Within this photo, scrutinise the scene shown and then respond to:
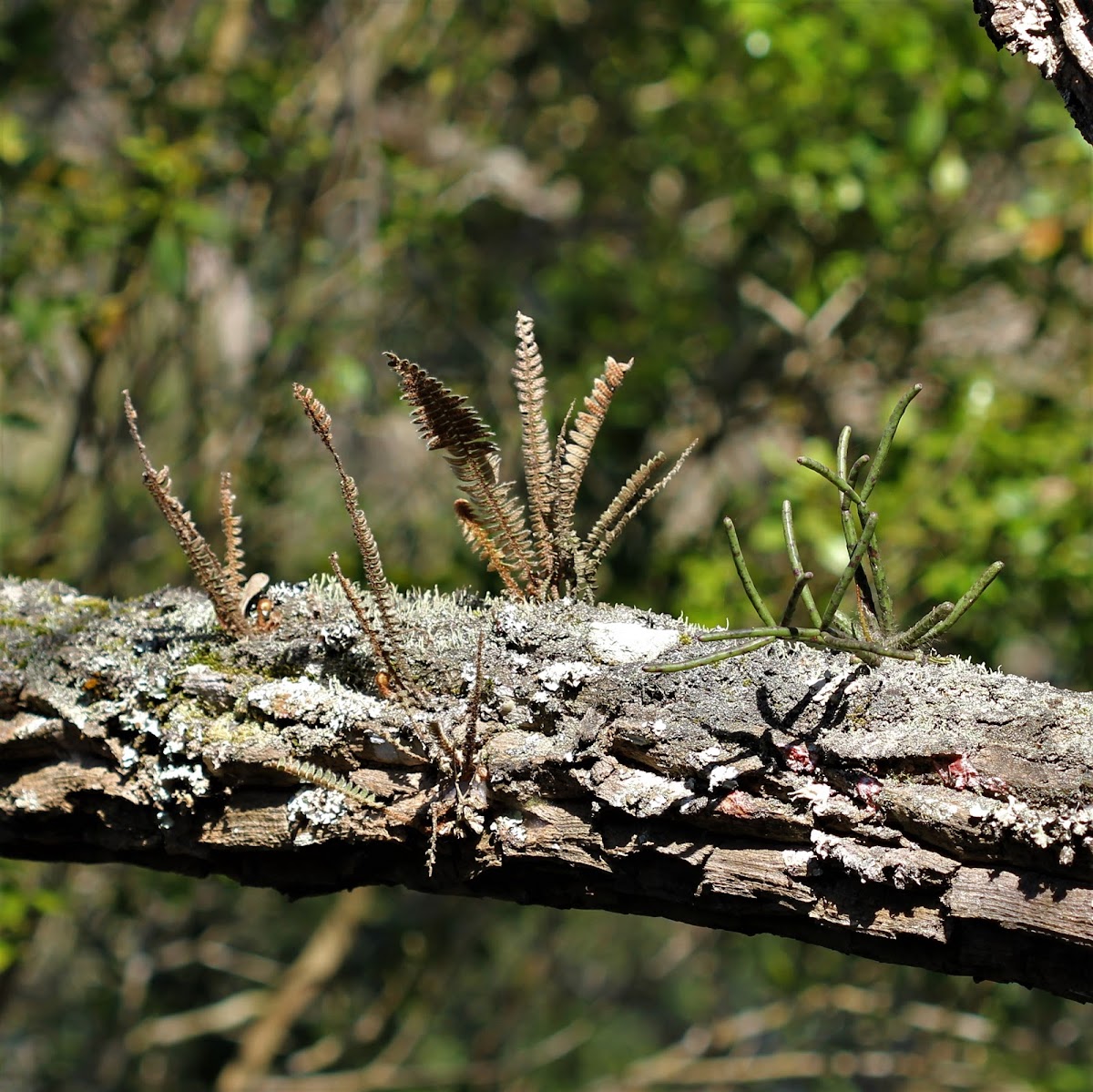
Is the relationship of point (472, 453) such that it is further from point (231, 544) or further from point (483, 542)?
point (231, 544)

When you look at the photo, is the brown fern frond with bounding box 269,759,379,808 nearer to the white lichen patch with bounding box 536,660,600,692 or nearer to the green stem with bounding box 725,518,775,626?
the white lichen patch with bounding box 536,660,600,692

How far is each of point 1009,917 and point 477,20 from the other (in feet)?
13.7

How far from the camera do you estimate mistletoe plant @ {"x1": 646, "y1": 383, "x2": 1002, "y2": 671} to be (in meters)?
1.18

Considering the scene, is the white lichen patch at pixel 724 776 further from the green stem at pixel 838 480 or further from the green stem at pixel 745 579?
the green stem at pixel 838 480

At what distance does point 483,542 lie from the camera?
1.52 m

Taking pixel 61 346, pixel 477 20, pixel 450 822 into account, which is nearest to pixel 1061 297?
pixel 477 20

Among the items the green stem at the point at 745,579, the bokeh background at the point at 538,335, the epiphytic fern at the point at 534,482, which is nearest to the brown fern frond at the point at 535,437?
the epiphytic fern at the point at 534,482

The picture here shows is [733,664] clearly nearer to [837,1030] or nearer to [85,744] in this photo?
[85,744]

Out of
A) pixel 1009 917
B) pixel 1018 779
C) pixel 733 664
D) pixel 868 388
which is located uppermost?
pixel 868 388

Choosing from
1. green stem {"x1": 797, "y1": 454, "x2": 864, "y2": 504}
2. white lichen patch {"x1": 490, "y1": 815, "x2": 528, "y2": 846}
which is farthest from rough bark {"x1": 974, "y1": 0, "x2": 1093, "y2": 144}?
white lichen patch {"x1": 490, "y1": 815, "x2": 528, "y2": 846}

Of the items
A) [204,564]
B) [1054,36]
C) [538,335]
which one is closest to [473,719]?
[204,564]

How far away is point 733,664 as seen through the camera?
1.27 m

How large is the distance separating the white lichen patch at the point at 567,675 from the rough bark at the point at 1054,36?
0.81 meters

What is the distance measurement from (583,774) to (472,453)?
41 centimetres
